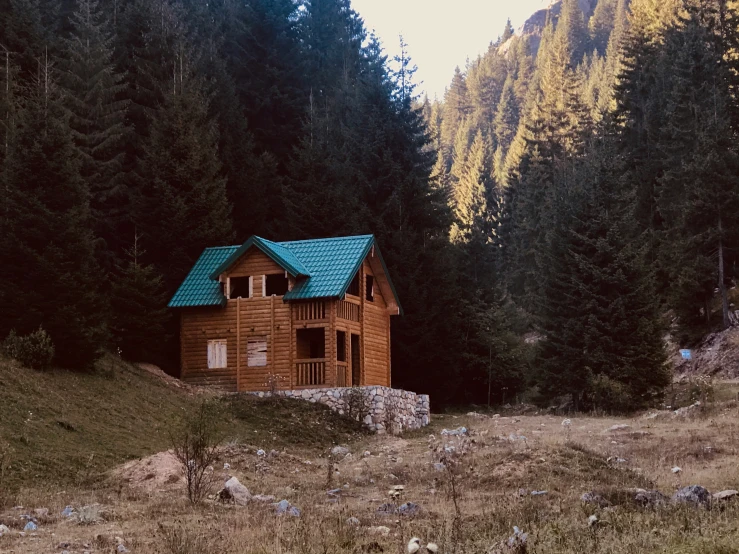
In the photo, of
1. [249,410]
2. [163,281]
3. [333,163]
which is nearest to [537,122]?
[333,163]

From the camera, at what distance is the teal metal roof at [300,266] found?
34.0 meters

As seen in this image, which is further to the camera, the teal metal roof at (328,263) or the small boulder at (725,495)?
the teal metal roof at (328,263)

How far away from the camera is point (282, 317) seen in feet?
114

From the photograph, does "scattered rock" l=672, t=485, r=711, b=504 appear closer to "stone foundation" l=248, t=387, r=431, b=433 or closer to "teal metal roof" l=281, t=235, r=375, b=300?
"stone foundation" l=248, t=387, r=431, b=433

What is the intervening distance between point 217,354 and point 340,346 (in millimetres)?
5164

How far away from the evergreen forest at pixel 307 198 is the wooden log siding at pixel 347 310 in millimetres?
6887

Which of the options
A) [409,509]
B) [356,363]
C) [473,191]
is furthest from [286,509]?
[473,191]

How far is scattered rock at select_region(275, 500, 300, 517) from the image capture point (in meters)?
14.3

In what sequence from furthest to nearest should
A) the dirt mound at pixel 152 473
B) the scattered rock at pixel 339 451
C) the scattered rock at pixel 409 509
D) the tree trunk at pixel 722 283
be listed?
the tree trunk at pixel 722 283 → the scattered rock at pixel 339 451 → the dirt mound at pixel 152 473 → the scattered rock at pixel 409 509

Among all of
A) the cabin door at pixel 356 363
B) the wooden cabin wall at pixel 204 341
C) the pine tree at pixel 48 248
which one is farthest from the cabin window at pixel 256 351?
Result: the pine tree at pixel 48 248

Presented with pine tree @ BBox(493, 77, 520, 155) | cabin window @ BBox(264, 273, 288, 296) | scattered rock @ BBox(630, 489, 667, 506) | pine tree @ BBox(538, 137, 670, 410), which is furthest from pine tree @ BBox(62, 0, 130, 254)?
pine tree @ BBox(493, 77, 520, 155)

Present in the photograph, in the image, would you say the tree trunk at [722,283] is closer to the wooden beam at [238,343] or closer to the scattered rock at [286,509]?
the wooden beam at [238,343]

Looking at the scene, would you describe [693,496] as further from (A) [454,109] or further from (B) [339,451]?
(A) [454,109]

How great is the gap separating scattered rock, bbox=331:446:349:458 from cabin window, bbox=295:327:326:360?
7.95 m
